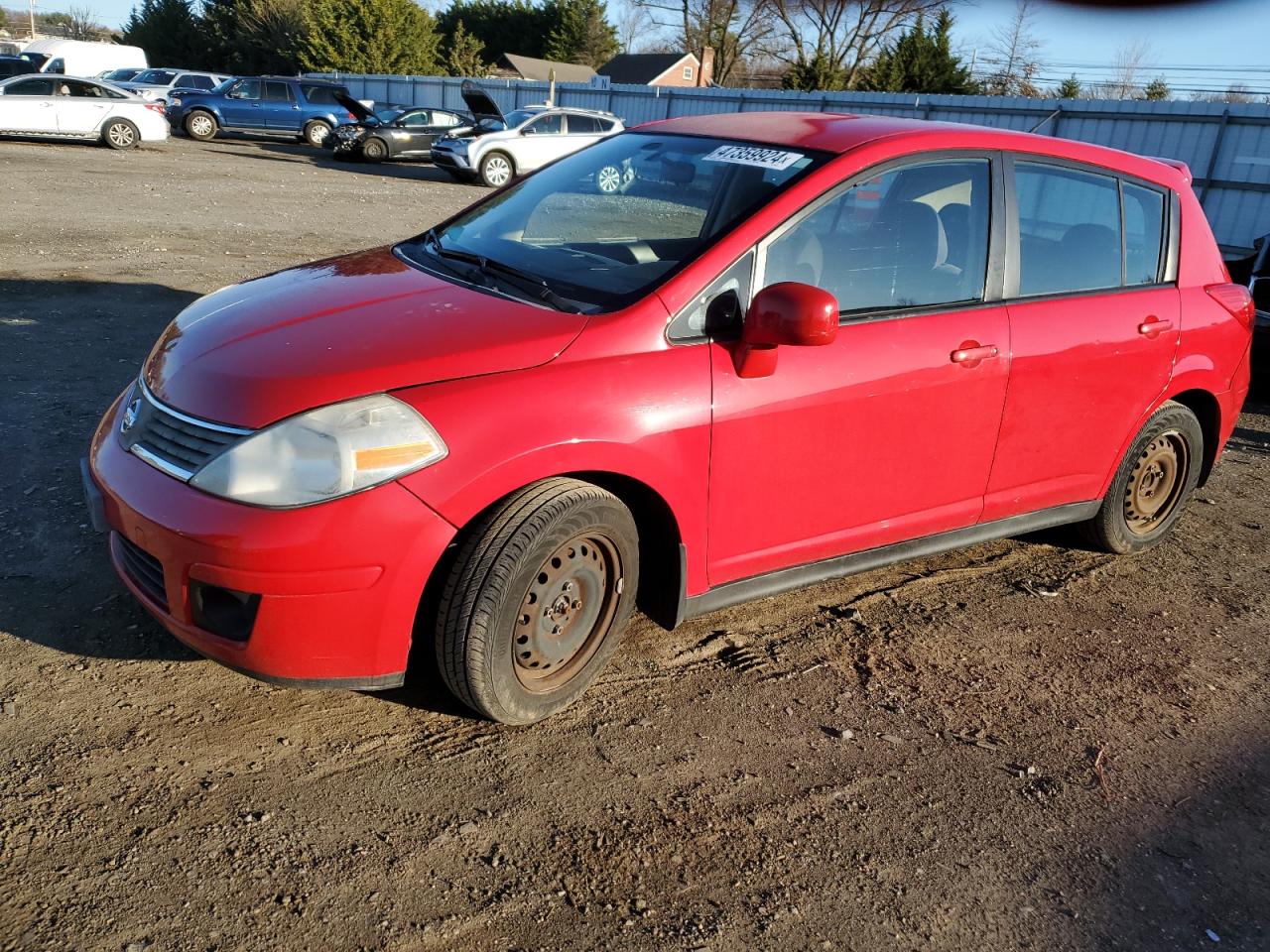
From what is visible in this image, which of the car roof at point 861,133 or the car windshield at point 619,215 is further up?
the car roof at point 861,133

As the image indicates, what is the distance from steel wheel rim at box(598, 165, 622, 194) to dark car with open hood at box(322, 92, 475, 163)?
21.1 metres

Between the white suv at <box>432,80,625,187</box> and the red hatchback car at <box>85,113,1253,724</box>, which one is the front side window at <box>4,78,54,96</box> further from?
the red hatchback car at <box>85,113,1253,724</box>

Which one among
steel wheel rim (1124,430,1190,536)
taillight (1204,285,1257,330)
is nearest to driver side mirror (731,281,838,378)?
steel wheel rim (1124,430,1190,536)

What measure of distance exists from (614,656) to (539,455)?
3.48 feet

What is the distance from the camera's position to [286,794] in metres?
2.79

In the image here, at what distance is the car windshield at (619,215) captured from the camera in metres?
3.43

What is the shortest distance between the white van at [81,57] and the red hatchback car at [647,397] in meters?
35.9

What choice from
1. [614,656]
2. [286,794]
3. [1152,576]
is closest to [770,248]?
[614,656]

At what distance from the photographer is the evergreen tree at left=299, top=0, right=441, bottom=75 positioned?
153 ft

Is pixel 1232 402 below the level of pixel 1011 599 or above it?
above

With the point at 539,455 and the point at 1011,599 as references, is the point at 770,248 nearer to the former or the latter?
the point at 539,455

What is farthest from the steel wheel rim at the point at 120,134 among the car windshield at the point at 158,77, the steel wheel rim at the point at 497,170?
the car windshield at the point at 158,77

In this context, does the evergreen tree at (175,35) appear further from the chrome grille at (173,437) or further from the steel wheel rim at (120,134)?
the chrome grille at (173,437)

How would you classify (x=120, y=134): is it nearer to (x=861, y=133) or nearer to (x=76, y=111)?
(x=76, y=111)
